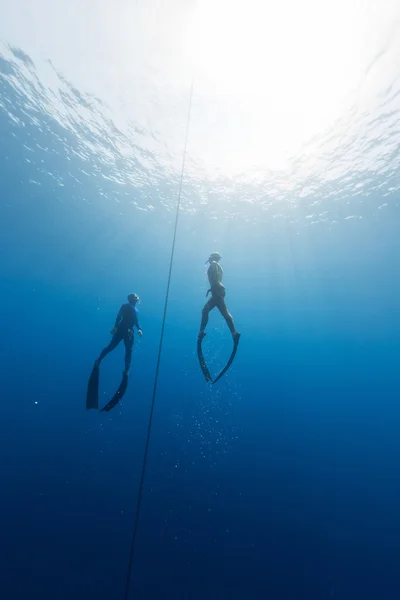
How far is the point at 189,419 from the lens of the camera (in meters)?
31.2

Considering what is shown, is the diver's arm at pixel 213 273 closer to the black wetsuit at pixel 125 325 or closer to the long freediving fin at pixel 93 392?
the black wetsuit at pixel 125 325

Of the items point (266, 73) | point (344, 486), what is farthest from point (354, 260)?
point (266, 73)

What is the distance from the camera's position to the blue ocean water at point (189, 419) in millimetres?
11672

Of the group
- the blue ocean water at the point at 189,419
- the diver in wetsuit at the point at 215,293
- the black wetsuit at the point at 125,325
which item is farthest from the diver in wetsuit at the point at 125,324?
the blue ocean water at the point at 189,419

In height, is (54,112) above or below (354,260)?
below

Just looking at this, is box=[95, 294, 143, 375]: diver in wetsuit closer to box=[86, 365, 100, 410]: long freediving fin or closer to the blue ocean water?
box=[86, 365, 100, 410]: long freediving fin

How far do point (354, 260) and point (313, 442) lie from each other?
64.0 feet

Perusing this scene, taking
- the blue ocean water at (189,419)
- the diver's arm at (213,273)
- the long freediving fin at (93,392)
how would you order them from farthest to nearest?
1. the blue ocean water at (189,419)
2. the long freediving fin at (93,392)
3. the diver's arm at (213,273)

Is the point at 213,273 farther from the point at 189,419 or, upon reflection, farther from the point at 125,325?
the point at 189,419

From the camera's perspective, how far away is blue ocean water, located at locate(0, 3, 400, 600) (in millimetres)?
11672

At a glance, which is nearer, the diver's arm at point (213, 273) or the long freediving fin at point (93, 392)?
the diver's arm at point (213, 273)

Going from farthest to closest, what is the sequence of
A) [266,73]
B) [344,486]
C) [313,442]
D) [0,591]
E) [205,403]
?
[205,403] → [313,442] → [344,486] → [266,73] → [0,591]

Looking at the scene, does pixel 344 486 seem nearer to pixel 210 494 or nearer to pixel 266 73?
pixel 210 494

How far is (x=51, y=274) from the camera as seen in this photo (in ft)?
194
